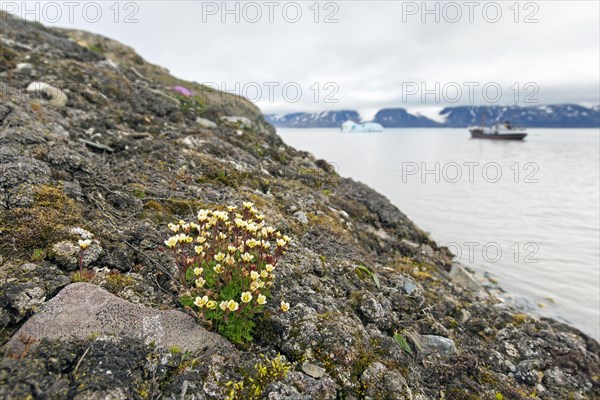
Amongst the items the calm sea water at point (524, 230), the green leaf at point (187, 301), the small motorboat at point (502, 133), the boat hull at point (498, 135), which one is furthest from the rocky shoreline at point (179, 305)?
the small motorboat at point (502, 133)

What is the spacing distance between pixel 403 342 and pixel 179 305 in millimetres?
3418

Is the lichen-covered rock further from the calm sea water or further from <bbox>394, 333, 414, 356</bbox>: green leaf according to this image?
the calm sea water

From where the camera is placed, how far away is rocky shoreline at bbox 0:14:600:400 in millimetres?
3564

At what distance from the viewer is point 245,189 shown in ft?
29.9

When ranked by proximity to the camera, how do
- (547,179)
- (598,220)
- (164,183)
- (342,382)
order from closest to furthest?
(342,382) < (164,183) < (598,220) < (547,179)

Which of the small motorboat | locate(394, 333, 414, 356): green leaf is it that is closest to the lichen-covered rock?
locate(394, 333, 414, 356): green leaf

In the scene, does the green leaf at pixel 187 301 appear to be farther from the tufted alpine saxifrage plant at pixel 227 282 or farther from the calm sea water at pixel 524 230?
the calm sea water at pixel 524 230

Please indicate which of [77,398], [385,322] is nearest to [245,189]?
[385,322]

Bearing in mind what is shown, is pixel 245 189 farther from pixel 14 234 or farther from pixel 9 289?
pixel 9 289

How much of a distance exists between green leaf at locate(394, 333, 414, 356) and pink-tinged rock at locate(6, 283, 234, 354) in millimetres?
2752

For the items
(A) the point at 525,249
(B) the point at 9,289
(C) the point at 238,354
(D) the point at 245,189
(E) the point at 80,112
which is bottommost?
(A) the point at 525,249

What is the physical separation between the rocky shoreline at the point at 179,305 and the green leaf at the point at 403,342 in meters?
0.05

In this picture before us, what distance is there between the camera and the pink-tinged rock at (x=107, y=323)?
3.57m

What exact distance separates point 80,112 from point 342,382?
11.5 metres
